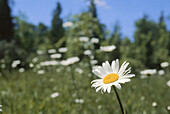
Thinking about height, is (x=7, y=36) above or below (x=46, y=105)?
below

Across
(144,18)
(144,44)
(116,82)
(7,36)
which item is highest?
(116,82)

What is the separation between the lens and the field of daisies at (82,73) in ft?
7.14

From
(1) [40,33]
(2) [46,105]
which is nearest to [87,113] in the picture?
(2) [46,105]

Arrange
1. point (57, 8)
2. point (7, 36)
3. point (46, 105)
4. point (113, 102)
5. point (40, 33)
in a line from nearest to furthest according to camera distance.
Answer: point (46, 105), point (113, 102), point (7, 36), point (57, 8), point (40, 33)

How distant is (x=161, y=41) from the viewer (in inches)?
1011

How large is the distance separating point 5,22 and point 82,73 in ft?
77.0

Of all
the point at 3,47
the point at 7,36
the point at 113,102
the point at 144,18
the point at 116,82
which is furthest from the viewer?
the point at 144,18

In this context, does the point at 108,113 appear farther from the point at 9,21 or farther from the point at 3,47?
the point at 9,21

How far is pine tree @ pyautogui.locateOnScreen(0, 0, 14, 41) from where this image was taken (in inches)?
959

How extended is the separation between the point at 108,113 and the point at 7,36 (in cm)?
2447

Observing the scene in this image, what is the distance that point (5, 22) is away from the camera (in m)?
24.9

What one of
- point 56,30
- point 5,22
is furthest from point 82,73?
point 56,30

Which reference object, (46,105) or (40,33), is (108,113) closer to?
(46,105)

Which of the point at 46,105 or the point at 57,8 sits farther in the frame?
the point at 57,8
